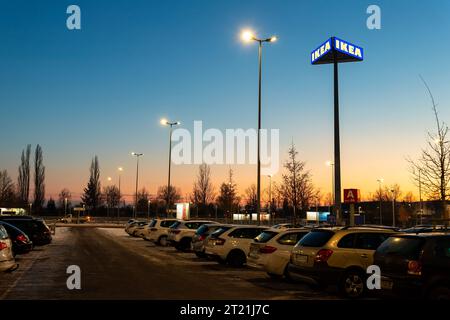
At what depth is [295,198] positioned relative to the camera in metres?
36.2

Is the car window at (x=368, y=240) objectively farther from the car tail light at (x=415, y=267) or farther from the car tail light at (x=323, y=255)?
the car tail light at (x=415, y=267)

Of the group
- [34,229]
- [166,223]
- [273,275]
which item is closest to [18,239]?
[34,229]

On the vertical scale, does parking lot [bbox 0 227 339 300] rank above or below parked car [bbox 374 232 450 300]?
below

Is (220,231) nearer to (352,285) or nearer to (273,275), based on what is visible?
(273,275)

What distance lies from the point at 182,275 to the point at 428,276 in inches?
330

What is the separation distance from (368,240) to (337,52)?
1238 centimetres

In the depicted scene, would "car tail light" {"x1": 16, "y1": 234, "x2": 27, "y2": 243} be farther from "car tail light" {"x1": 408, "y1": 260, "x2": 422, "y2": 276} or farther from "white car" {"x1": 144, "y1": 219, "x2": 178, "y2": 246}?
"car tail light" {"x1": 408, "y1": 260, "x2": 422, "y2": 276}

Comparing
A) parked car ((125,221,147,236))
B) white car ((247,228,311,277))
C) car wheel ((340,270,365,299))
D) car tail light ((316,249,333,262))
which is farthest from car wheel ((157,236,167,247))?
car wheel ((340,270,365,299))

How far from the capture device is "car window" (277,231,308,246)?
14.7 metres

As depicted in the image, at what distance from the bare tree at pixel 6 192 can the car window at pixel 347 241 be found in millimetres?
75111

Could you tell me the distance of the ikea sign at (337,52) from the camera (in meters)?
Result: 22.3

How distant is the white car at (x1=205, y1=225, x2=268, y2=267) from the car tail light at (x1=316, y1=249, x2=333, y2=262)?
7.27 meters

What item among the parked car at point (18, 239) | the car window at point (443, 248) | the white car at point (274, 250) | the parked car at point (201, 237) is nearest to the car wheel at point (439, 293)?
the car window at point (443, 248)

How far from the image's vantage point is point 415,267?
8.84 meters
